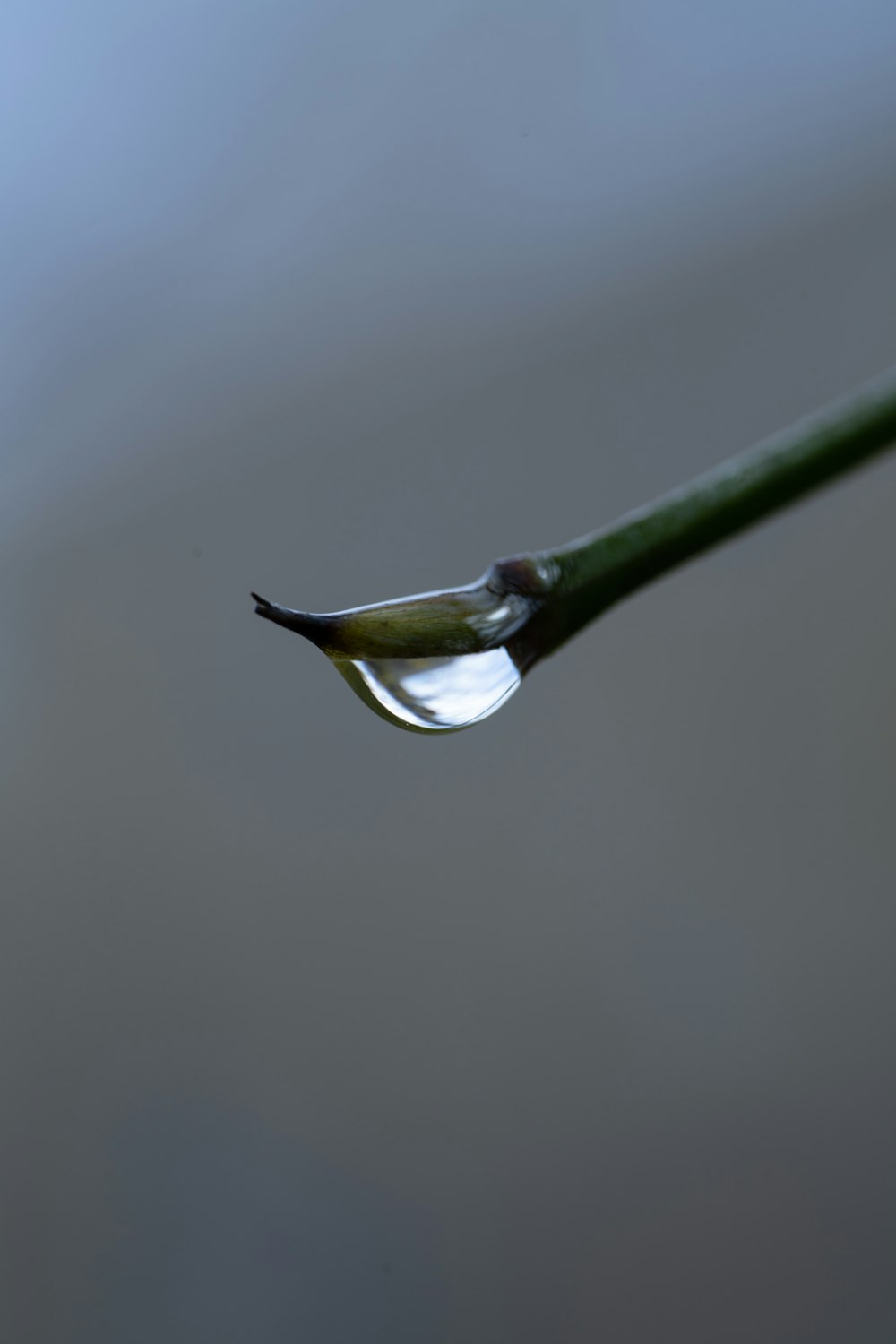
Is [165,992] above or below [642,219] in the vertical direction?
below

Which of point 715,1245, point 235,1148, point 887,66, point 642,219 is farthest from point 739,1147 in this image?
point 887,66

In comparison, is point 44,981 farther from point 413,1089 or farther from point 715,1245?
point 715,1245

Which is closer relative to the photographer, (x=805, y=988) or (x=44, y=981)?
(x=805, y=988)

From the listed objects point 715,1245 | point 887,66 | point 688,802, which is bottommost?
point 715,1245

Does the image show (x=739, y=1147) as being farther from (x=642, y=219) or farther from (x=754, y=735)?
(x=642, y=219)
